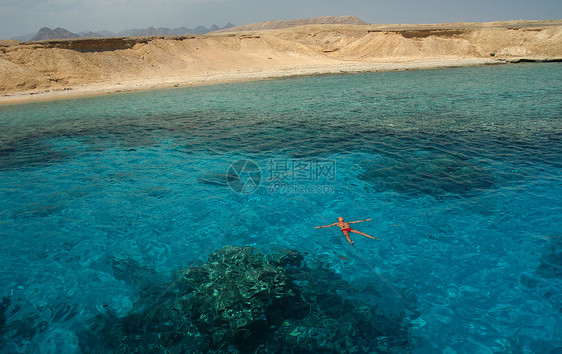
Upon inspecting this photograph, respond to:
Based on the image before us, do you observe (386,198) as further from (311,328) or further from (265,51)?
(265,51)

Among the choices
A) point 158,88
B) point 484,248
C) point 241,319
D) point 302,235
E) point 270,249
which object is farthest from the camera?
point 158,88

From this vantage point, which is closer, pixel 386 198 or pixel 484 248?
pixel 484 248

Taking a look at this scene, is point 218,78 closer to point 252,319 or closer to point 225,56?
point 225,56

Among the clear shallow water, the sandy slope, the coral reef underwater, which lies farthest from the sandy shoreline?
the coral reef underwater

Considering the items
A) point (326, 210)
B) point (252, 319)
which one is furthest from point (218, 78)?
point (252, 319)

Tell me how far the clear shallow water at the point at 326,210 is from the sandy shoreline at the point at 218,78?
1741cm

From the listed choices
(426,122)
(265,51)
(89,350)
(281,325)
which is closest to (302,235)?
(281,325)

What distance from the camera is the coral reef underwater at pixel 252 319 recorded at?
15.4 ft

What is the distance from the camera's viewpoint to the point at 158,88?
1390 inches

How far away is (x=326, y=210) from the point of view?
28.1ft

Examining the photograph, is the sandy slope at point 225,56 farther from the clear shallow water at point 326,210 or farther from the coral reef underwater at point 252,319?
the coral reef underwater at point 252,319

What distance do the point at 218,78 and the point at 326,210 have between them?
114 ft

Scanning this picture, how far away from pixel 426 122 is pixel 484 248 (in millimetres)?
10647

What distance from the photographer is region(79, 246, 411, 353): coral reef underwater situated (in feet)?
15.4
